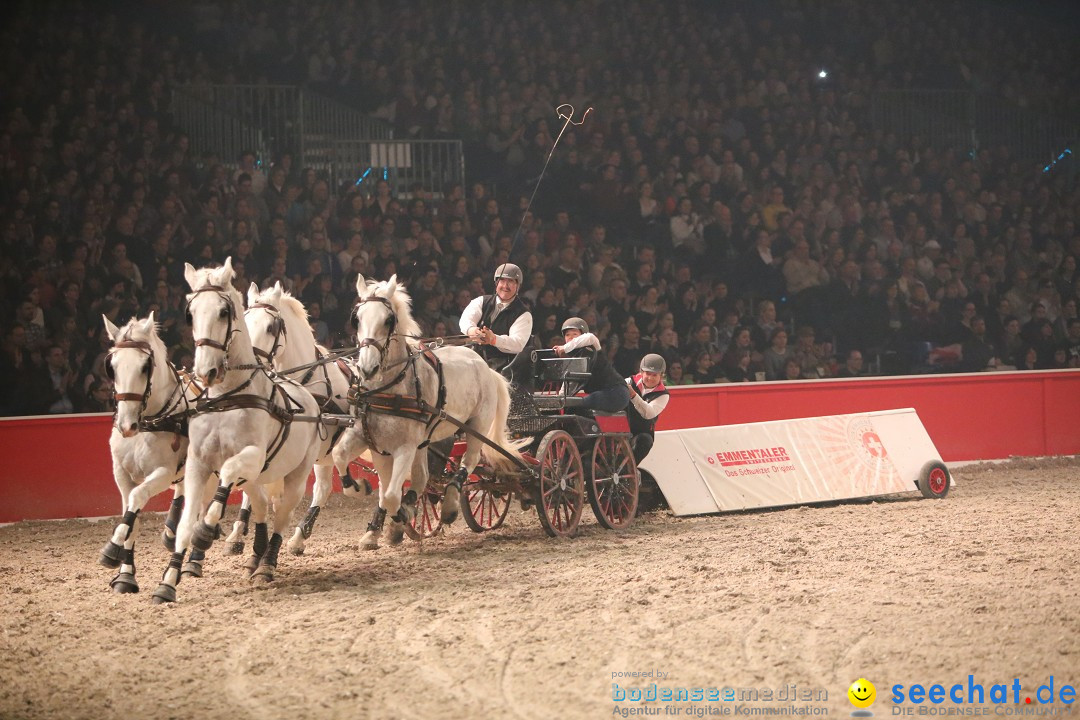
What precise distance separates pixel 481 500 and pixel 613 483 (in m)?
1.04

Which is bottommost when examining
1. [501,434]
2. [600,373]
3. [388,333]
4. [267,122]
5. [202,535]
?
[202,535]

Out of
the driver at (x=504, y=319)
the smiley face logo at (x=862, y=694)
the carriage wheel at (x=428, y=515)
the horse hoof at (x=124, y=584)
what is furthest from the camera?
the driver at (x=504, y=319)

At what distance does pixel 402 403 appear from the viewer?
6.99m

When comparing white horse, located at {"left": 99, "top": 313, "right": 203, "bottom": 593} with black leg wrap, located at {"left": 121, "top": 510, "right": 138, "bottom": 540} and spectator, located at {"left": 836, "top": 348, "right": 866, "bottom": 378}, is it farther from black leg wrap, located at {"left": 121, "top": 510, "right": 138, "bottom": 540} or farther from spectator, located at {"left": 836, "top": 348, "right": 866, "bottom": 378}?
spectator, located at {"left": 836, "top": 348, "right": 866, "bottom": 378}

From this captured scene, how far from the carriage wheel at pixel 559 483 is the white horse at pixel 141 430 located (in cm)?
260

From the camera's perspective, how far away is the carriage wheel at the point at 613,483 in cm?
839

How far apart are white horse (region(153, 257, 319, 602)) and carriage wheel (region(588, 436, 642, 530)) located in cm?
281

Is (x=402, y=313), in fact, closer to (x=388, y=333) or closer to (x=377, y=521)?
(x=388, y=333)

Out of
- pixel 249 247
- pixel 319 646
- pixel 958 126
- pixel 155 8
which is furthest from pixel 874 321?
pixel 319 646

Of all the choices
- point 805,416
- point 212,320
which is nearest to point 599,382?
point 212,320

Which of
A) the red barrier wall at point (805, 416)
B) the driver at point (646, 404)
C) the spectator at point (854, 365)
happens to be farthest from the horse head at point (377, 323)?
the spectator at point (854, 365)

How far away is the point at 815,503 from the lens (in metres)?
9.78

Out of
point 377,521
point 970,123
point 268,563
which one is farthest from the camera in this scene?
point 970,123

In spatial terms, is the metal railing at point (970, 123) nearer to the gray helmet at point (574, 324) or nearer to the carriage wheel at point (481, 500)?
the gray helmet at point (574, 324)
